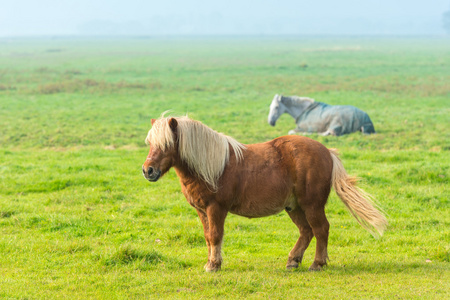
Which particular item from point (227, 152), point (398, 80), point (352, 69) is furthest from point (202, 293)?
point (352, 69)

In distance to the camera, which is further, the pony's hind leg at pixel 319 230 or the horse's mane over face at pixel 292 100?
the horse's mane over face at pixel 292 100

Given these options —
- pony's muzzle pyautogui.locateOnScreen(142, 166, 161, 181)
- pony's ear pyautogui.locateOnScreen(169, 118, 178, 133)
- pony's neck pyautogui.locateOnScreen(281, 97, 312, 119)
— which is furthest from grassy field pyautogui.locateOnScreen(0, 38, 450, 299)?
pony's ear pyautogui.locateOnScreen(169, 118, 178, 133)

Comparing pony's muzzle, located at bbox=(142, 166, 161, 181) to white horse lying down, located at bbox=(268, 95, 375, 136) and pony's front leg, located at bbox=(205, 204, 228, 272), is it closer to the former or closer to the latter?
pony's front leg, located at bbox=(205, 204, 228, 272)

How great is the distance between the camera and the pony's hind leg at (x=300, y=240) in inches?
261

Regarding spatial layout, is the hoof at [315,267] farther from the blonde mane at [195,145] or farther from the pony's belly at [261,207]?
the blonde mane at [195,145]

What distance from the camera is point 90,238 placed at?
321 inches

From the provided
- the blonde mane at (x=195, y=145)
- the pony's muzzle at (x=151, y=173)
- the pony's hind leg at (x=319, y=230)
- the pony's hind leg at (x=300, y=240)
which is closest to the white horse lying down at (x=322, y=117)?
the pony's hind leg at (x=300, y=240)

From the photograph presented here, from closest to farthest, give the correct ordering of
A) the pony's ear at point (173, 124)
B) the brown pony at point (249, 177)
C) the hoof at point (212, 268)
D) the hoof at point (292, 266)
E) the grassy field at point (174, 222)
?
1. the grassy field at point (174, 222)
2. the pony's ear at point (173, 124)
3. the brown pony at point (249, 177)
4. the hoof at point (212, 268)
5. the hoof at point (292, 266)

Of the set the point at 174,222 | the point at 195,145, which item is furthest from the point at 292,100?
the point at 195,145

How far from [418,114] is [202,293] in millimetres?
18452

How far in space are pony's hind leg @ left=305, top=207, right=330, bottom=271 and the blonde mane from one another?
4.23ft

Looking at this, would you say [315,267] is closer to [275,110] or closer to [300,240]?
[300,240]

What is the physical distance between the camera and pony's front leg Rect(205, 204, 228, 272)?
6.21m

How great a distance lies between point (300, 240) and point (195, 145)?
1.95 m
